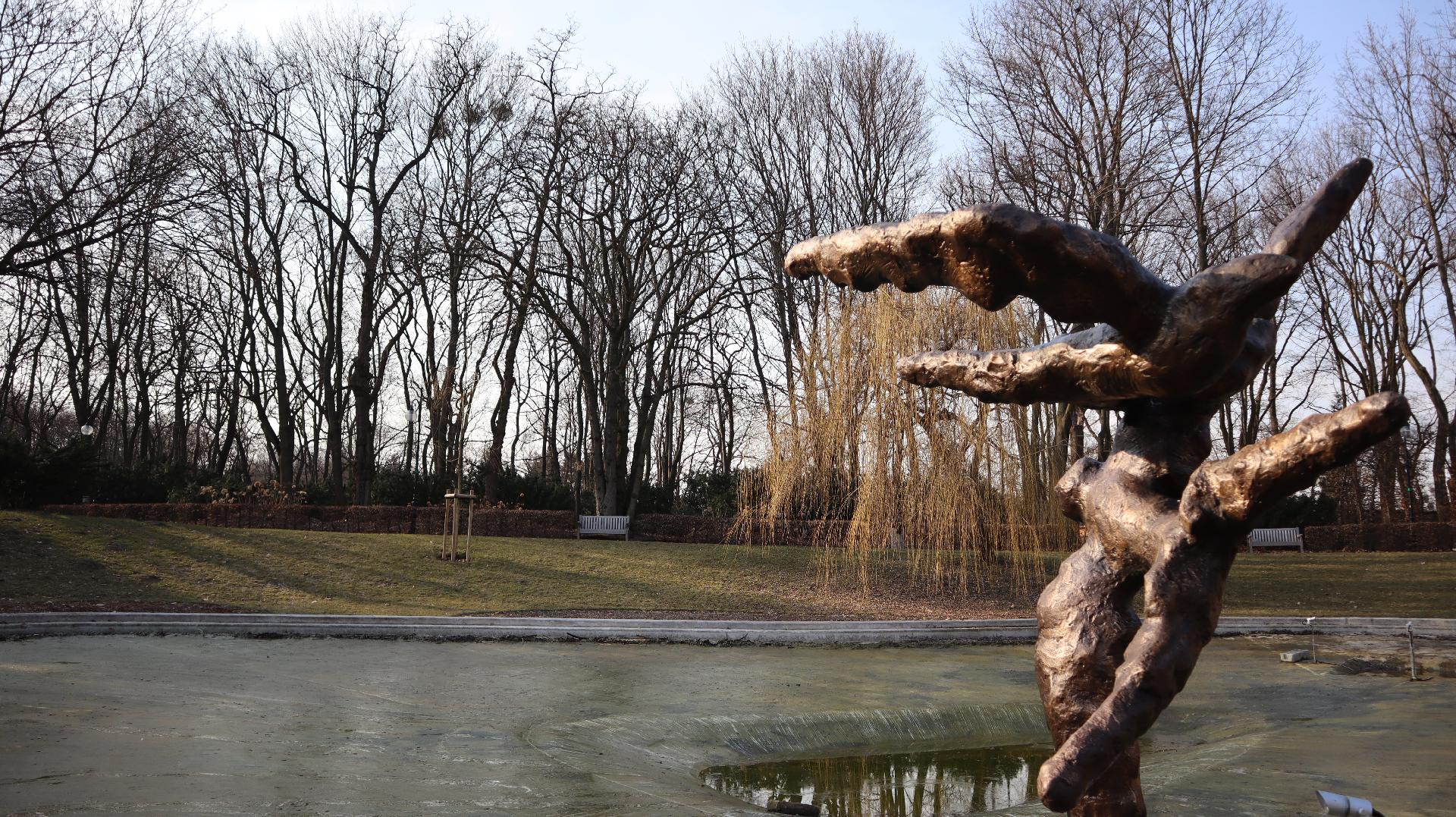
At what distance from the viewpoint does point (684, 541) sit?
945 inches

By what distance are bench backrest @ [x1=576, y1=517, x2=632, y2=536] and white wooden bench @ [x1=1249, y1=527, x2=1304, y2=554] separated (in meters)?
15.7

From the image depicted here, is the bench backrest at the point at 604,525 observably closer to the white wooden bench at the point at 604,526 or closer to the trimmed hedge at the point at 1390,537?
the white wooden bench at the point at 604,526

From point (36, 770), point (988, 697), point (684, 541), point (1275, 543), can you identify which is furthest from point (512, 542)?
point (1275, 543)

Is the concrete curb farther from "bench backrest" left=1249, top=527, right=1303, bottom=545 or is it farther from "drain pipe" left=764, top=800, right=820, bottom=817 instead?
"bench backrest" left=1249, top=527, right=1303, bottom=545

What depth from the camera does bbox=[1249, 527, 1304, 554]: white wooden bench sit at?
2603 cm

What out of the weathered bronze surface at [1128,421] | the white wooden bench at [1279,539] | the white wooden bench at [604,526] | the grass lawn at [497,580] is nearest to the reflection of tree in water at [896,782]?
the weathered bronze surface at [1128,421]

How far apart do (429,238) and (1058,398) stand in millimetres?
28652

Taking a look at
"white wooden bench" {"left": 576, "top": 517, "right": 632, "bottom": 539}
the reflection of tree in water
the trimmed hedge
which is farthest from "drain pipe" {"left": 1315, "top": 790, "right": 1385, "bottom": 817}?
the trimmed hedge

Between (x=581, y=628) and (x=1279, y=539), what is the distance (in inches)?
800

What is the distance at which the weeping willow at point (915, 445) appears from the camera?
651 inches

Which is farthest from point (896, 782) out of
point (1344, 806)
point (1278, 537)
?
point (1278, 537)

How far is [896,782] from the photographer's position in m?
7.02

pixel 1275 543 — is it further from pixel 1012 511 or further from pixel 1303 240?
pixel 1303 240

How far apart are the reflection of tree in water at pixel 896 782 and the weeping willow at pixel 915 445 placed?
869 cm
